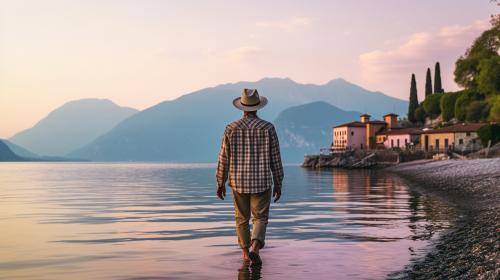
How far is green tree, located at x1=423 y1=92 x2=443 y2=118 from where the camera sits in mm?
116875

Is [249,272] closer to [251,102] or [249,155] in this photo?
[249,155]

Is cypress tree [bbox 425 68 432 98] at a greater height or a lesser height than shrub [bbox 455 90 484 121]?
greater

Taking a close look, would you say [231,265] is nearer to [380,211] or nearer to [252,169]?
[252,169]

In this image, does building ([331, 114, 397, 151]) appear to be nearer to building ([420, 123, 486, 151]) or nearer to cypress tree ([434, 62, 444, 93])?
cypress tree ([434, 62, 444, 93])

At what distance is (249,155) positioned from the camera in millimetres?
10352

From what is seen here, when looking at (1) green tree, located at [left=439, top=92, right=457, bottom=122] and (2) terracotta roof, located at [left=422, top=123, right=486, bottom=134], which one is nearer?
(2) terracotta roof, located at [left=422, top=123, right=486, bottom=134]

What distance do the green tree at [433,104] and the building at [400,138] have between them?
22.9 feet

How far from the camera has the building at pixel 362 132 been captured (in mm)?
125500

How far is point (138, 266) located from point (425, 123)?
121m

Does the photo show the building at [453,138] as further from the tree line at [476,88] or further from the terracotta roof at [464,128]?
the tree line at [476,88]

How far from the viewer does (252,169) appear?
1029cm

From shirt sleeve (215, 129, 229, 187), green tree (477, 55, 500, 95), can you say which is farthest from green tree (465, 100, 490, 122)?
shirt sleeve (215, 129, 229, 187)

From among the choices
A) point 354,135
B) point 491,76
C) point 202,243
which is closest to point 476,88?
point 491,76

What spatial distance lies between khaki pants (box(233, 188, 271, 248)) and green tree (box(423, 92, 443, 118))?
112 meters
